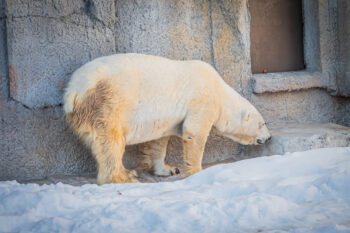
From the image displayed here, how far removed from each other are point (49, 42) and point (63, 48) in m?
0.14

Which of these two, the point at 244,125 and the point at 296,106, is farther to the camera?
the point at 296,106

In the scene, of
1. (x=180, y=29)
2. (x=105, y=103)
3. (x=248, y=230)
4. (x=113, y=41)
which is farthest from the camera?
(x=180, y=29)

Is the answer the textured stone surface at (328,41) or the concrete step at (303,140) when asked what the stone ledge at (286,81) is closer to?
the textured stone surface at (328,41)

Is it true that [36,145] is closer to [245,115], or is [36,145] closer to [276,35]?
[245,115]

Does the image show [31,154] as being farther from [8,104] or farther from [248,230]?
[248,230]

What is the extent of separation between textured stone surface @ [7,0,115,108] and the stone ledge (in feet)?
6.91

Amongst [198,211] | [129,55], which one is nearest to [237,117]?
[129,55]

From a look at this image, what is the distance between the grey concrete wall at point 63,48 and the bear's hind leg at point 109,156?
0.67 m

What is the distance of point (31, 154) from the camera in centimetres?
401

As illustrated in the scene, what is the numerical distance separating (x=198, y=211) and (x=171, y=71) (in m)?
2.20

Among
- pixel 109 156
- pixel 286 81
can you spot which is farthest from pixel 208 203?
pixel 286 81

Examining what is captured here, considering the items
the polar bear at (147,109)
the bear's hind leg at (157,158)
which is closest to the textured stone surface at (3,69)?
the polar bear at (147,109)

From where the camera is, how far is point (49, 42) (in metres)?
4.00

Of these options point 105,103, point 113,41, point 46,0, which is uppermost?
point 46,0
